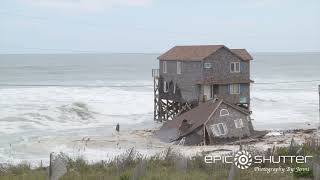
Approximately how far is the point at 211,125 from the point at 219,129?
2.14 feet

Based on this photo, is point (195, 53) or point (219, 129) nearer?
point (219, 129)

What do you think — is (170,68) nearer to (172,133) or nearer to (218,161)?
(172,133)

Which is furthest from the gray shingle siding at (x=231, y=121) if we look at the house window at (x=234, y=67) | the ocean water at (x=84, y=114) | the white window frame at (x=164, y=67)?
the white window frame at (x=164, y=67)

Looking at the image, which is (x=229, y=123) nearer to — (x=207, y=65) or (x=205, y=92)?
(x=205, y=92)

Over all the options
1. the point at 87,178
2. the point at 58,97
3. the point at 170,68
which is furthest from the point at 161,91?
the point at 87,178

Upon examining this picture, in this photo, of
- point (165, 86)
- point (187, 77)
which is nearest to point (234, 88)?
point (187, 77)

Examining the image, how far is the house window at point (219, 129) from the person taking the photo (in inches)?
1328

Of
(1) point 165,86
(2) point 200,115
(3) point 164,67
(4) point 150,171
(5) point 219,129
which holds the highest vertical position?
(3) point 164,67

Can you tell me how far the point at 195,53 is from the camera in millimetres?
42438

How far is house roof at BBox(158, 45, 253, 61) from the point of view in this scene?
41.4 m

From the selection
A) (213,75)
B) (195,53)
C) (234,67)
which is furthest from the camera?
(195,53)

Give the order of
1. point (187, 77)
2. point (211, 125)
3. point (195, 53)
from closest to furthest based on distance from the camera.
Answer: point (211, 125), point (195, 53), point (187, 77)

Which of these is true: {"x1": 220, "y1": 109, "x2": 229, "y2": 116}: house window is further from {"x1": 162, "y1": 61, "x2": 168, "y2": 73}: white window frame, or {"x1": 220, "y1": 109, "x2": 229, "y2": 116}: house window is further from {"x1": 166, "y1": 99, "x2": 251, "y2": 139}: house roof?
{"x1": 162, "y1": 61, "x2": 168, "y2": 73}: white window frame

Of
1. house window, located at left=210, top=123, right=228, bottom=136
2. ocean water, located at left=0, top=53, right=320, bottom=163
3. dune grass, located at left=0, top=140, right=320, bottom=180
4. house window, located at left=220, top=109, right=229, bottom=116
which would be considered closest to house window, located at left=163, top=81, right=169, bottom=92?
ocean water, located at left=0, top=53, right=320, bottom=163
